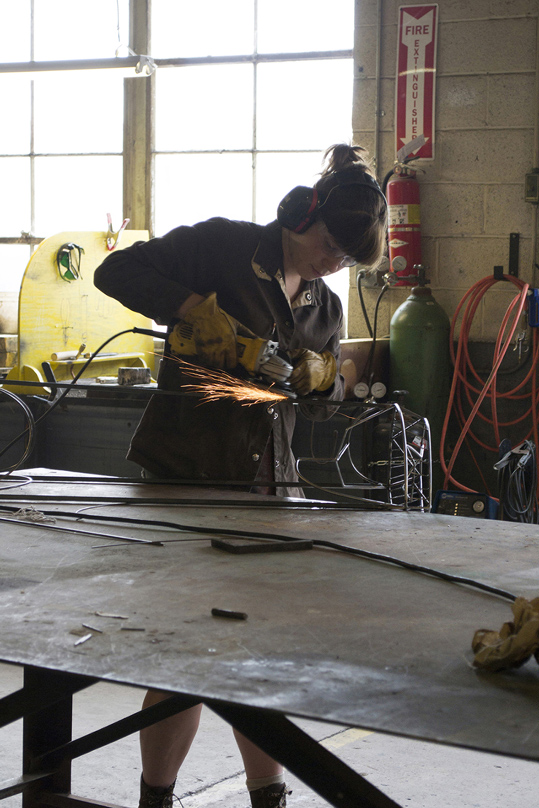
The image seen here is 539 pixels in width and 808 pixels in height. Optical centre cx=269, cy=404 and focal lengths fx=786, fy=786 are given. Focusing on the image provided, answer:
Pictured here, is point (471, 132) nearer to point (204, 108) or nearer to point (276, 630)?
point (204, 108)

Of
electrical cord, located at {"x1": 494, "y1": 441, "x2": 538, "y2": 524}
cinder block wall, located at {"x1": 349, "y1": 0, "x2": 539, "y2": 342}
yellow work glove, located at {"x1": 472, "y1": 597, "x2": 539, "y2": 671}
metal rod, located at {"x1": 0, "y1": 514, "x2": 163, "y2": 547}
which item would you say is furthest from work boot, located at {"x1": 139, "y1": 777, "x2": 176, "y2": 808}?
cinder block wall, located at {"x1": 349, "y1": 0, "x2": 539, "y2": 342}

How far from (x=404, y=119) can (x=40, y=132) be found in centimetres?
234

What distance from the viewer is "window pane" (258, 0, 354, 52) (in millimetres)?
4371

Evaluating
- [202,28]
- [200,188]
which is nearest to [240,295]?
[200,188]

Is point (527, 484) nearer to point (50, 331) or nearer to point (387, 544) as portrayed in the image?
point (387, 544)

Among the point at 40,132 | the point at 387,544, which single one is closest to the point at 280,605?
the point at 387,544

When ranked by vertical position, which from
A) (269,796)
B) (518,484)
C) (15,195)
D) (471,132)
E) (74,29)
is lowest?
(269,796)

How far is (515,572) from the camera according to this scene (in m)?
1.27

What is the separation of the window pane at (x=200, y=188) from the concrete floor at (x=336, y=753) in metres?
3.14

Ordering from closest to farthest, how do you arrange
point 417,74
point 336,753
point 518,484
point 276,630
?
1. point 276,630
2. point 336,753
3. point 518,484
4. point 417,74

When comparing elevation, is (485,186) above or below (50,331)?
above

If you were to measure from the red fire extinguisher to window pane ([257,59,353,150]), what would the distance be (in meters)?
0.58

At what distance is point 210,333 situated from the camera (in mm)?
1729

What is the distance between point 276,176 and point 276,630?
4.00 meters
